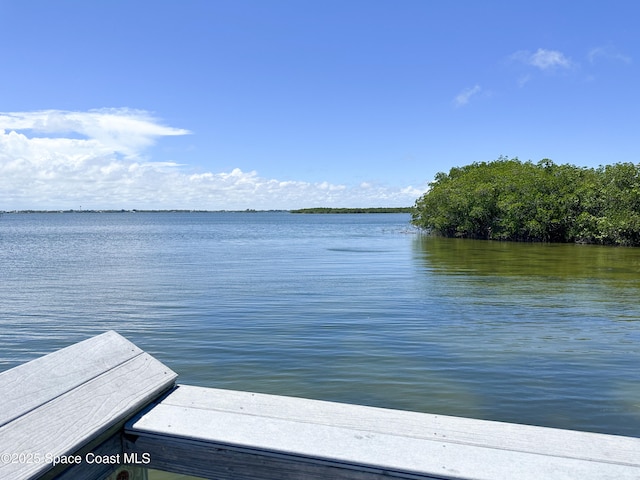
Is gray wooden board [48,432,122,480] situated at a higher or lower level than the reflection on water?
higher

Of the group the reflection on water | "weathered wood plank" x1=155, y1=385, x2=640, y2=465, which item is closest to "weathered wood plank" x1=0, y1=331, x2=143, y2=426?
"weathered wood plank" x1=155, y1=385, x2=640, y2=465

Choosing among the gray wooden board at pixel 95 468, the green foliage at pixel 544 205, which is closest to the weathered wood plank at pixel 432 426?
the gray wooden board at pixel 95 468

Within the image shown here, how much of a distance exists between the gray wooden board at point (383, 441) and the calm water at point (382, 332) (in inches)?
195

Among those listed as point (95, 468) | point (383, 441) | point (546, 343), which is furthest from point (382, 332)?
point (95, 468)

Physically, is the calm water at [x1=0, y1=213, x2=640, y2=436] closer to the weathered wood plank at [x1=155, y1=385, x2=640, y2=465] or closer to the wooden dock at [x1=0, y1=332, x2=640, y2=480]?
the weathered wood plank at [x1=155, y1=385, x2=640, y2=465]

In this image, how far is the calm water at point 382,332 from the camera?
782 cm

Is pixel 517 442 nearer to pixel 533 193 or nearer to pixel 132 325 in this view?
pixel 132 325

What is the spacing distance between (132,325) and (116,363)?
10.9 m

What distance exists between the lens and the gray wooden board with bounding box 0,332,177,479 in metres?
2.06

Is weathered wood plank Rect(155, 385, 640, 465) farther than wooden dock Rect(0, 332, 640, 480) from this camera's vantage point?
Yes

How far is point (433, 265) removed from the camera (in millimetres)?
28672

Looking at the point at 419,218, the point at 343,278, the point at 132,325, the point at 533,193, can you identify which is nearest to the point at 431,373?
the point at 132,325

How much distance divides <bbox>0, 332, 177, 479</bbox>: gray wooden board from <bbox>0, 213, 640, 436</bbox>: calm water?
5086mm

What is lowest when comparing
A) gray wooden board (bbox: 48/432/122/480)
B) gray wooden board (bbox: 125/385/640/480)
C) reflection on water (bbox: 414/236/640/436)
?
reflection on water (bbox: 414/236/640/436)
